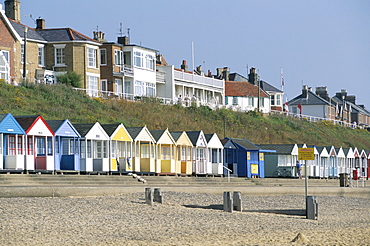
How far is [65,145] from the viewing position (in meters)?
32.9

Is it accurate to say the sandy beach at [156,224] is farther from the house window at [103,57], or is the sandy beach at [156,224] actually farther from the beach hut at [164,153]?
the house window at [103,57]

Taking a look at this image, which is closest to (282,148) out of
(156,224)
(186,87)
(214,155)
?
(214,155)

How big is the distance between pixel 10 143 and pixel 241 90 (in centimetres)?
5972

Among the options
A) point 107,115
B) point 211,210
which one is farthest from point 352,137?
point 211,210

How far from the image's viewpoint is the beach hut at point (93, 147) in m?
33.0

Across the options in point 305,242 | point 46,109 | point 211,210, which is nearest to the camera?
point 305,242

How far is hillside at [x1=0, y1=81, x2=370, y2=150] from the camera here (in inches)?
1809

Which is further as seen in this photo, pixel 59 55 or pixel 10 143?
pixel 59 55

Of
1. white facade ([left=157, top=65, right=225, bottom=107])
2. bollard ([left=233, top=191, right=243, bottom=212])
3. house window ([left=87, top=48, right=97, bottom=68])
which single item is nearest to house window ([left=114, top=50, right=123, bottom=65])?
house window ([left=87, top=48, right=97, bottom=68])

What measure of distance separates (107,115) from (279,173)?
12739 millimetres

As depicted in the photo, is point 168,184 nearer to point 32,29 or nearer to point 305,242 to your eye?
point 305,242

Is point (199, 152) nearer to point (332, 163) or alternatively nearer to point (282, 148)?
point (282, 148)

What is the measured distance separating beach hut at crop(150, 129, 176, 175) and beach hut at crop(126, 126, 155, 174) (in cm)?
38

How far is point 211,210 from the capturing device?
69.3 feet
